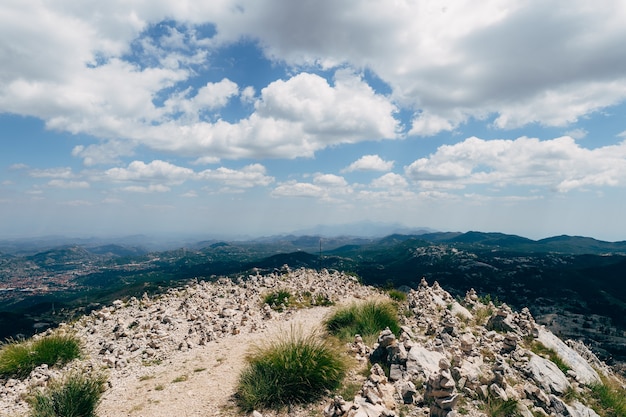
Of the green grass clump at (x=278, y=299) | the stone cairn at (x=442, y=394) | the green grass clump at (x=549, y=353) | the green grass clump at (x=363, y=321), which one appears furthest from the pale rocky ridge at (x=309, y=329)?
the green grass clump at (x=363, y=321)

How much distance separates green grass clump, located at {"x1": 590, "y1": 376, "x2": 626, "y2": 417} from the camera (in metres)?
12.2

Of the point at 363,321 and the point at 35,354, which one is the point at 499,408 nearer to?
the point at 363,321

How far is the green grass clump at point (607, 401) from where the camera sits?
480 inches

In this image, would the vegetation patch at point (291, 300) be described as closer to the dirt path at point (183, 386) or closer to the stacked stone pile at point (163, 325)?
the stacked stone pile at point (163, 325)

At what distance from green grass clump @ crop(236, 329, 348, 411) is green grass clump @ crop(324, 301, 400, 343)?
4.38 metres

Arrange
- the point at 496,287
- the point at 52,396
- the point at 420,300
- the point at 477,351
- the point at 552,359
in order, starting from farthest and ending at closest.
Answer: the point at 496,287, the point at 420,300, the point at 552,359, the point at 477,351, the point at 52,396

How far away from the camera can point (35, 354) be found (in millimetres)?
13594

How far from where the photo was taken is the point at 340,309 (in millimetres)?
18203

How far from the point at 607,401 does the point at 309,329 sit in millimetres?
12969

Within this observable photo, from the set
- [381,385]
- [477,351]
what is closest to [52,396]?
[381,385]

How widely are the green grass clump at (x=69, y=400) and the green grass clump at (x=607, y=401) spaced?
17692 mm

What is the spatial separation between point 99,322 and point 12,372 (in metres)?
7.18

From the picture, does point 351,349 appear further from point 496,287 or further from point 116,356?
point 496,287

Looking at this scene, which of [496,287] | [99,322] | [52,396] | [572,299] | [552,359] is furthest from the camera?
[496,287]
